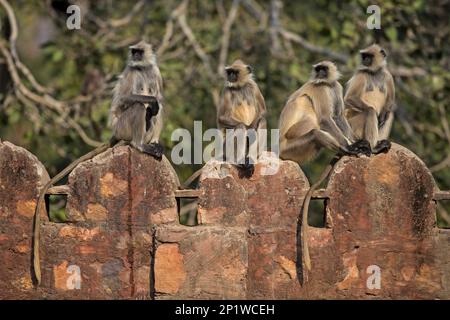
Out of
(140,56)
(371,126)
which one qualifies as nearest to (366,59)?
(371,126)

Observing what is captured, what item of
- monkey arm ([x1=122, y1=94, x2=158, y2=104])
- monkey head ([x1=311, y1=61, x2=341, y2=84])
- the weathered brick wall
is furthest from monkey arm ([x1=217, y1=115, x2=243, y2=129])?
the weathered brick wall

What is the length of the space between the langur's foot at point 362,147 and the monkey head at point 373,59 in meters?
1.08

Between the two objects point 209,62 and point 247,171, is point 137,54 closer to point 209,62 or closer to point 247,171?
point 247,171

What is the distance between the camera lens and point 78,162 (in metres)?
5.74

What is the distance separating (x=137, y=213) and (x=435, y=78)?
13.9ft

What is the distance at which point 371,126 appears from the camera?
6344 millimetres

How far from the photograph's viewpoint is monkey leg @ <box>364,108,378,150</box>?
20.4 feet

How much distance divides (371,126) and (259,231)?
3.93 feet

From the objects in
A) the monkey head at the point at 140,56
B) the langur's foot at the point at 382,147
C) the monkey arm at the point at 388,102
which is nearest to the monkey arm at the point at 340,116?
the monkey arm at the point at 388,102

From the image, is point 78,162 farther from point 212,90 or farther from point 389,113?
point 212,90

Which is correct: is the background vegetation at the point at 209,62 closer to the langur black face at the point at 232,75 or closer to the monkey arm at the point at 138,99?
the langur black face at the point at 232,75

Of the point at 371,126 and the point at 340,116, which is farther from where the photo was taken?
the point at 340,116

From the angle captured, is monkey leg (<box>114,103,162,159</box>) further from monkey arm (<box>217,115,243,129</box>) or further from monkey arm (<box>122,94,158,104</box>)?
monkey arm (<box>217,115,243,129</box>)

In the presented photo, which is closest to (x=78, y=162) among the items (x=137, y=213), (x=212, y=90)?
(x=137, y=213)
